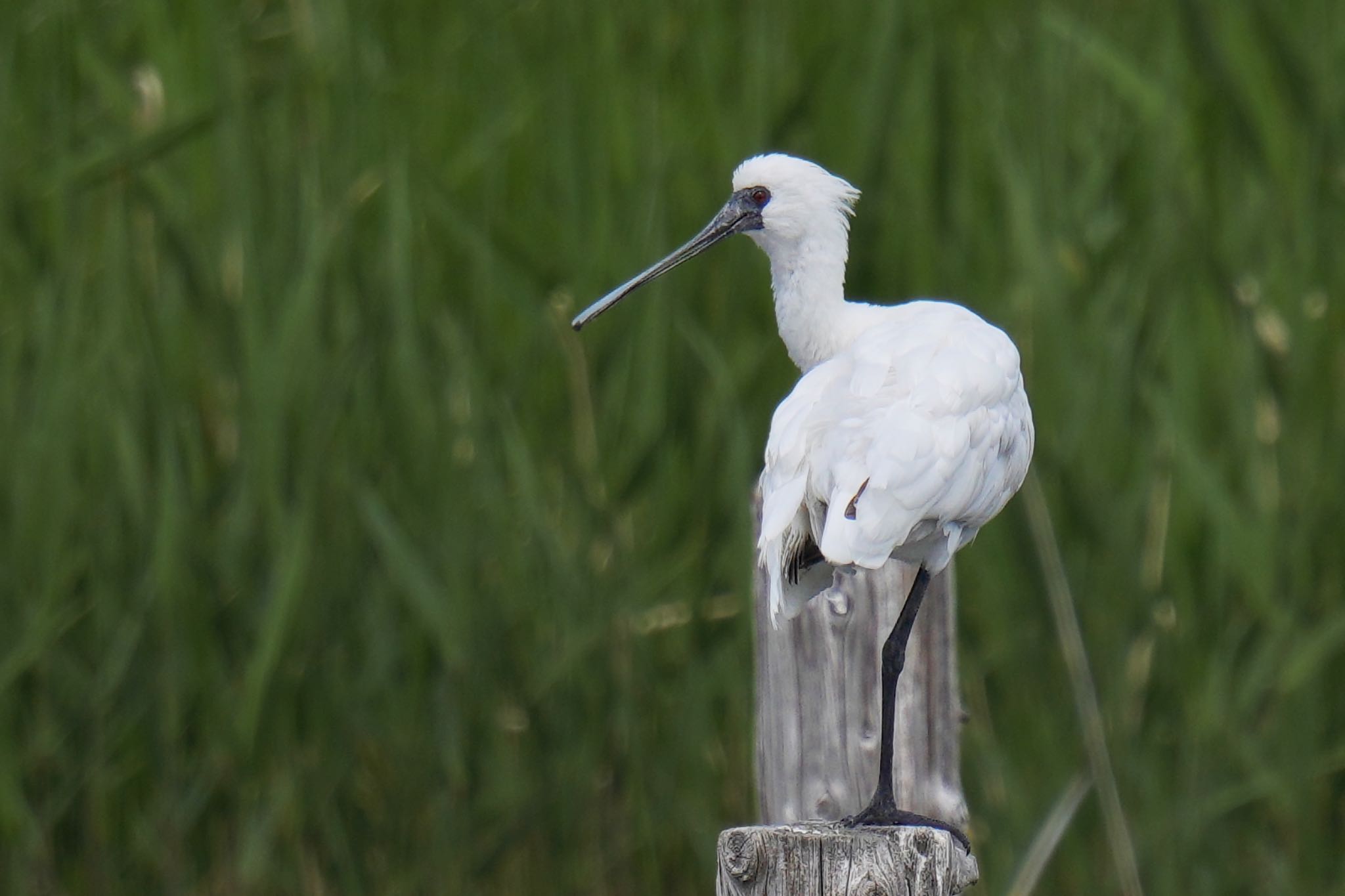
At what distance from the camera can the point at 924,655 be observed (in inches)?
90.4

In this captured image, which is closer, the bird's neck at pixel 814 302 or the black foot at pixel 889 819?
the black foot at pixel 889 819

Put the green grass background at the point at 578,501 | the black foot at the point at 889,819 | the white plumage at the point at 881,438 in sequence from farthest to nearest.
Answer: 1. the green grass background at the point at 578,501
2. the black foot at the point at 889,819
3. the white plumage at the point at 881,438

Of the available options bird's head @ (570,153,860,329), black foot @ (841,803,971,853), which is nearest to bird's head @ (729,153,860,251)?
bird's head @ (570,153,860,329)

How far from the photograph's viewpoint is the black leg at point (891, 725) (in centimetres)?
205

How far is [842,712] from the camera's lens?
88.0 inches

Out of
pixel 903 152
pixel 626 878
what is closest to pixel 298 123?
pixel 903 152

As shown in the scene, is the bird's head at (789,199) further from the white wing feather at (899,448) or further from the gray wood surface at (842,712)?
the gray wood surface at (842,712)

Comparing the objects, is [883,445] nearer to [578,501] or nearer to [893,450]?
[893,450]

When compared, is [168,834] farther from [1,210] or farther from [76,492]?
[1,210]

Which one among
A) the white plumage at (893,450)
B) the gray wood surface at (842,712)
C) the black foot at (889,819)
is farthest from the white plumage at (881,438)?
the black foot at (889,819)

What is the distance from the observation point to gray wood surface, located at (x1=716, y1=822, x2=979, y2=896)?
1.77m

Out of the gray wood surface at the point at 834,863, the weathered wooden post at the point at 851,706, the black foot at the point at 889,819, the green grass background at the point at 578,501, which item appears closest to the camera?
the gray wood surface at the point at 834,863

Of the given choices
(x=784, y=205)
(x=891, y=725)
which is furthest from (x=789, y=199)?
(x=891, y=725)

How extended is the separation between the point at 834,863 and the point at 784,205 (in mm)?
848
